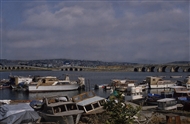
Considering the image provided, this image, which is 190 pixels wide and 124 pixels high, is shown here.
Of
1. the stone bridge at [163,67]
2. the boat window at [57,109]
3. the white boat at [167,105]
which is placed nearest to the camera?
the boat window at [57,109]

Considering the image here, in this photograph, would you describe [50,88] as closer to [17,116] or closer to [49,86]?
[49,86]

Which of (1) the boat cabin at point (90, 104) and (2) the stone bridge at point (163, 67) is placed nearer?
(1) the boat cabin at point (90, 104)


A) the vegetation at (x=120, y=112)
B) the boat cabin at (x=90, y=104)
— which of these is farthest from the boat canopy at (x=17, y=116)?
the vegetation at (x=120, y=112)

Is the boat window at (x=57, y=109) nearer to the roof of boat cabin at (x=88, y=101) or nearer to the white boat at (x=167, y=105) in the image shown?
the roof of boat cabin at (x=88, y=101)

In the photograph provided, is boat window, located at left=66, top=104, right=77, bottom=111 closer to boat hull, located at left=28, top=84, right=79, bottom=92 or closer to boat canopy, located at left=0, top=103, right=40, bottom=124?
boat canopy, located at left=0, top=103, right=40, bottom=124

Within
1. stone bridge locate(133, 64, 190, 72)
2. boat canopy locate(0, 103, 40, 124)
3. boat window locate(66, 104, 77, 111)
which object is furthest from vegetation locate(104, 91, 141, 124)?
stone bridge locate(133, 64, 190, 72)

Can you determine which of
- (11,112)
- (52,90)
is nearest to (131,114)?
(11,112)

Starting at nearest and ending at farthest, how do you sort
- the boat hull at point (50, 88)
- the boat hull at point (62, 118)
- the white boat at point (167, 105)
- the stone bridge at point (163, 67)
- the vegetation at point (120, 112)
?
1. the vegetation at point (120, 112)
2. the boat hull at point (62, 118)
3. the white boat at point (167, 105)
4. the boat hull at point (50, 88)
5. the stone bridge at point (163, 67)

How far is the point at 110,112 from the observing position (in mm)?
8898

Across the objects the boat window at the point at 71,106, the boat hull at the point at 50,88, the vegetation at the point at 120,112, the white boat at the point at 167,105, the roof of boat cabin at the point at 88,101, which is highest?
the vegetation at the point at 120,112

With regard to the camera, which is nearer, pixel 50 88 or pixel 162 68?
pixel 50 88

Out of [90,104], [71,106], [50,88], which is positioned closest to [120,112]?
[71,106]

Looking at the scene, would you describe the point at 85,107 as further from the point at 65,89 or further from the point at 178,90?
the point at 65,89

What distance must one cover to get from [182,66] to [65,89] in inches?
5066
